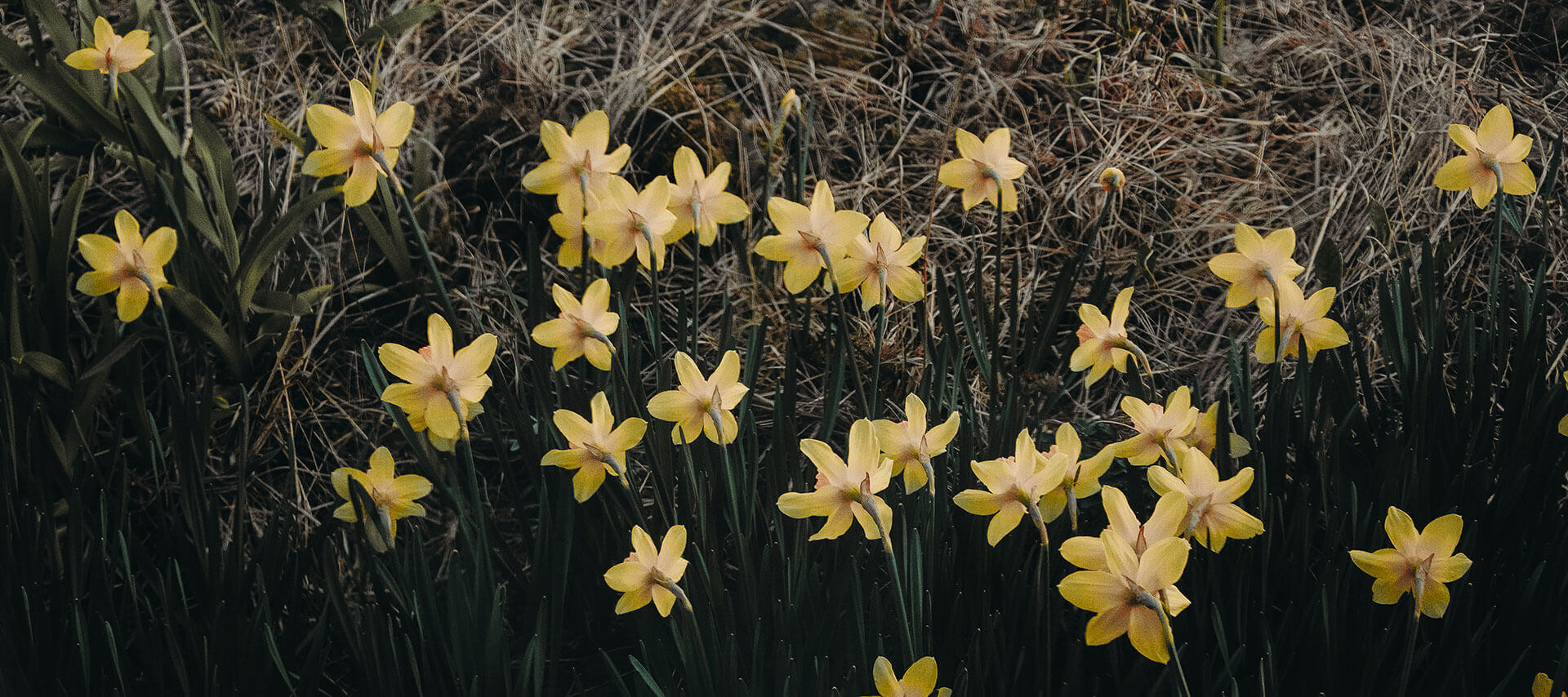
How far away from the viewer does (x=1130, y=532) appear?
86 centimetres

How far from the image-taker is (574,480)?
110 cm

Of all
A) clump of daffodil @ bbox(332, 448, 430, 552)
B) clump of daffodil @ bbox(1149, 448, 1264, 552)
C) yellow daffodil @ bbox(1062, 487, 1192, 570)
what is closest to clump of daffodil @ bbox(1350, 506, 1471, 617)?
clump of daffodil @ bbox(1149, 448, 1264, 552)

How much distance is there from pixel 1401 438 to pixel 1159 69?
108 cm

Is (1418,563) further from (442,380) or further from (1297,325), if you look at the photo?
(442,380)

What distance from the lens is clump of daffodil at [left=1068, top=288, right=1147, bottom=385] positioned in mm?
1237

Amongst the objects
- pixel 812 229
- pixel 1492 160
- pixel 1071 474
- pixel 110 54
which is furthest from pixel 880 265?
pixel 110 54

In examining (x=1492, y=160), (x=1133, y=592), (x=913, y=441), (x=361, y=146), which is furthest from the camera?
(x=1492, y=160)

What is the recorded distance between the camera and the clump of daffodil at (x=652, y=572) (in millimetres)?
1000

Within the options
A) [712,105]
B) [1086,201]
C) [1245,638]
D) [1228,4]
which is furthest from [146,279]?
[1228,4]

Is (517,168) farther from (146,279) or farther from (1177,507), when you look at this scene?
(1177,507)

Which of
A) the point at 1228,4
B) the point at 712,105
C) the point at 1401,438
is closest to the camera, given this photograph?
the point at 1401,438

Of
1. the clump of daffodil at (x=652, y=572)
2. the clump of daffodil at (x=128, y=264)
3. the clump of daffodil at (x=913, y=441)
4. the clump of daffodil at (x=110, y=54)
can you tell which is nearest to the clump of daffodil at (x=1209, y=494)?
the clump of daffodil at (x=913, y=441)

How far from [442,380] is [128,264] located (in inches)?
20.0

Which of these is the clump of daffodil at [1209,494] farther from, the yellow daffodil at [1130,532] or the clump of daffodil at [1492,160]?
the clump of daffodil at [1492,160]
